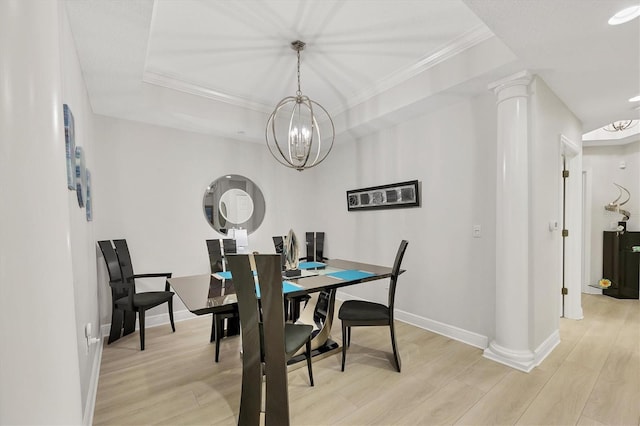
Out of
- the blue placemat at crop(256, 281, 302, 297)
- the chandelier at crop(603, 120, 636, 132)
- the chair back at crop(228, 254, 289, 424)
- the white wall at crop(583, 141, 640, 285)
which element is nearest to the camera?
the chair back at crop(228, 254, 289, 424)

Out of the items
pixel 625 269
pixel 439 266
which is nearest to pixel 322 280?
pixel 439 266

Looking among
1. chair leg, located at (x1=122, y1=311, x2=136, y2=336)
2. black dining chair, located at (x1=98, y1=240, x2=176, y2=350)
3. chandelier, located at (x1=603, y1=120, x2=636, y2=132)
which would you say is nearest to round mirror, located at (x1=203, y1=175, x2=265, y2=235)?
black dining chair, located at (x1=98, y1=240, x2=176, y2=350)

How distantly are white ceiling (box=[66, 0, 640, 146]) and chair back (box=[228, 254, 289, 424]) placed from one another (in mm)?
1581

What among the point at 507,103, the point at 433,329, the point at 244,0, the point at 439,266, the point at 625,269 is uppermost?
the point at 244,0

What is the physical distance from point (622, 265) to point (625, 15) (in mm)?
4186

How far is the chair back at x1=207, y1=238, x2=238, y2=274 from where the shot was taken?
295cm

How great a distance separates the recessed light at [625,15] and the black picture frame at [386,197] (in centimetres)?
186

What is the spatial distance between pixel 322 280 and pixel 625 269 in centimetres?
488

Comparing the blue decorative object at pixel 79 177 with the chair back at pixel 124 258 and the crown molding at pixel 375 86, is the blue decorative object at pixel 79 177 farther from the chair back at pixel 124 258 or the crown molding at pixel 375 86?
the chair back at pixel 124 258

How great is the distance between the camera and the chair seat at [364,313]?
7.45 ft

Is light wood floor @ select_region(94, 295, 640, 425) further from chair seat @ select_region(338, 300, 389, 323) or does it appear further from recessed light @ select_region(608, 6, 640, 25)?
recessed light @ select_region(608, 6, 640, 25)

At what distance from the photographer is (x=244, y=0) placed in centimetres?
196

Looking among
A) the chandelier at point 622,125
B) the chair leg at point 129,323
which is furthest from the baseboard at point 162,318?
the chandelier at point 622,125

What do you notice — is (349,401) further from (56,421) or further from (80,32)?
(80,32)
